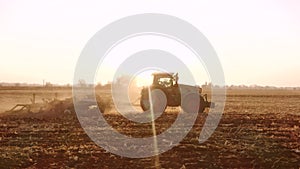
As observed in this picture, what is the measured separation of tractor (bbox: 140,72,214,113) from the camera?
25.5 metres

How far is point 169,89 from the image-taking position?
1010 inches

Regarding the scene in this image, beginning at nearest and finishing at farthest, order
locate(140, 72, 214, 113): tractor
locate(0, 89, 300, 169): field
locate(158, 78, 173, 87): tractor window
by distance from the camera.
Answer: locate(0, 89, 300, 169): field
locate(140, 72, 214, 113): tractor
locate(158, 78, 173, 87): tractor window

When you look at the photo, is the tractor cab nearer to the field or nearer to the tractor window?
the tractor window

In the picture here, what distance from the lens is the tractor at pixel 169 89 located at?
25.5 meters

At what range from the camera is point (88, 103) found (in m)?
27.9

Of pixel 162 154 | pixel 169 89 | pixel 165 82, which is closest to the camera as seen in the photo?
pixel 162 154

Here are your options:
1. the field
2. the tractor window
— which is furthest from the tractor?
the field

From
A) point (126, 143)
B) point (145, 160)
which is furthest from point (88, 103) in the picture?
point (145, 160)

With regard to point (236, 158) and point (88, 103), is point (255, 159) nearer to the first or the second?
point (236, 158)

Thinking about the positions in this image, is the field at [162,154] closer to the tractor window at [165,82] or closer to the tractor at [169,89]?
the tractor at [169,89]

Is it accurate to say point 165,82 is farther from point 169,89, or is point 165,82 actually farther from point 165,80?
point 169,89

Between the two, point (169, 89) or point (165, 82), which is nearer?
point (169, 89)

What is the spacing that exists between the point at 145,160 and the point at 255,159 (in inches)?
122

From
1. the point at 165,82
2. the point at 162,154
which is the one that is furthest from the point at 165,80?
the point at 162,154
